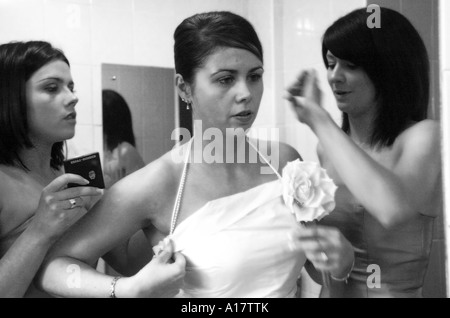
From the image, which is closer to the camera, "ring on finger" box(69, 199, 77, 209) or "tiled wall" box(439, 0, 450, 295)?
"ring on finger" box(69, 199, 77, 209)

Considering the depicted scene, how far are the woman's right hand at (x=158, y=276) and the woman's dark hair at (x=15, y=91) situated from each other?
25 cm

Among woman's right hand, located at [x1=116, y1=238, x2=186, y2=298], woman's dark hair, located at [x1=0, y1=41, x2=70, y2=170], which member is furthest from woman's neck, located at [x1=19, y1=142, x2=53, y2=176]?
woman's right hand, located at [x1=116, y1=238, x2=186, y2=298]

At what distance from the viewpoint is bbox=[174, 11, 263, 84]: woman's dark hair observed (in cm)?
79

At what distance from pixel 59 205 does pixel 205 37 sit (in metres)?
0.35

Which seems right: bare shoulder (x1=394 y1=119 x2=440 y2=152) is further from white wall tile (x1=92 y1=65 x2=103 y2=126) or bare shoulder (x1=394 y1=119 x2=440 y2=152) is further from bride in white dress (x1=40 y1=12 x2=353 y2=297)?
white wall tile (x1=92 y1=65 x2=103 y2=126)

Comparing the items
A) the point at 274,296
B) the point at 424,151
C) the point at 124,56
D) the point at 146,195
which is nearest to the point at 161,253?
the point at 146,195

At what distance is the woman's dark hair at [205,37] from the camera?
2.58ft

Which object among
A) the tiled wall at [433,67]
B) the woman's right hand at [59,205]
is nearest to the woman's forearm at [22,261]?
the woman's right hand at [59,205]

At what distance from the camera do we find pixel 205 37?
788 mm

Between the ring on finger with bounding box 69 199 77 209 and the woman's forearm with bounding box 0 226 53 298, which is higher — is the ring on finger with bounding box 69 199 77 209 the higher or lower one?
the higher one

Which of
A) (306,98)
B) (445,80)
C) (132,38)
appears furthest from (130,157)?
(445,80)

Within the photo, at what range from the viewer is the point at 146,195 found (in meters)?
0.80

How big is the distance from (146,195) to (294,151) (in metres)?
0.26

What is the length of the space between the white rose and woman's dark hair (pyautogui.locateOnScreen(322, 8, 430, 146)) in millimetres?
101
